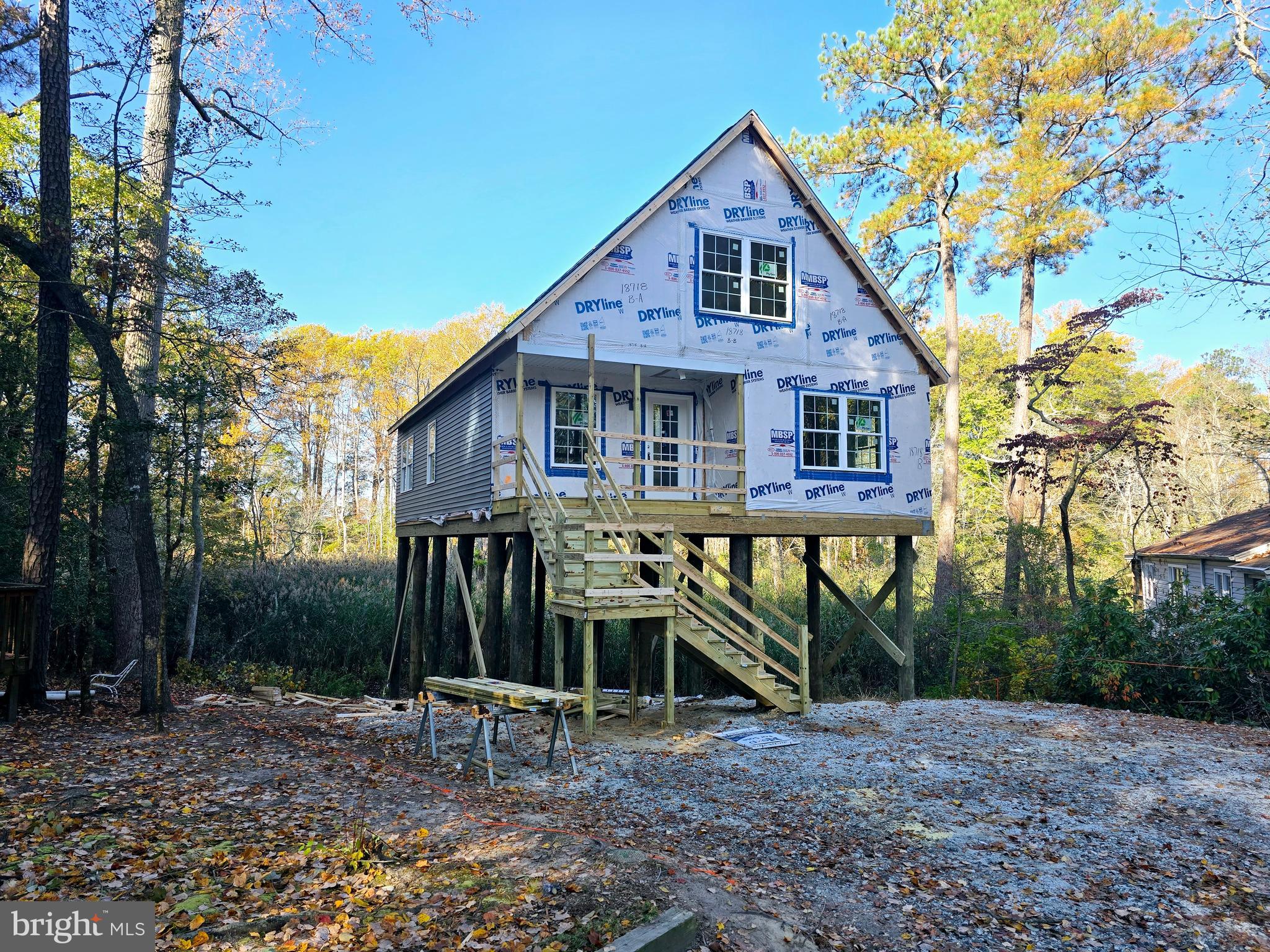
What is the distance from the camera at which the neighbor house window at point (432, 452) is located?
57.8ft

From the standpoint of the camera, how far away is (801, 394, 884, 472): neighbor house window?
1487 cm

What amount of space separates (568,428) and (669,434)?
2250mm

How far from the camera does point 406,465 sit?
2064cm

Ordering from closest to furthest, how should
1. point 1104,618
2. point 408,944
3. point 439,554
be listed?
1. point 408,944
2. point 1104,618
3. point 439,554

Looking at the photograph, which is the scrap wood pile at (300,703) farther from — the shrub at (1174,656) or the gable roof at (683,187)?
the shrub at (1174,656)

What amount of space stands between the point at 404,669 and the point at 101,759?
12.1 metres

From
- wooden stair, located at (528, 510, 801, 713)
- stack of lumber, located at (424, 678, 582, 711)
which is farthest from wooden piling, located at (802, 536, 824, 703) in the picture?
stack of lumber, located at (424, 678, 582, 711)

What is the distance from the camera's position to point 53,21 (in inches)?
456

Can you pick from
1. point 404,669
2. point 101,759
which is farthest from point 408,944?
point 404,669

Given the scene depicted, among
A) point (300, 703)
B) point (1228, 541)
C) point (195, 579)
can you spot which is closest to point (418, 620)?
point (300, 703)

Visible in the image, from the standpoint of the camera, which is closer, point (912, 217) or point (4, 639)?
point (4, 639)

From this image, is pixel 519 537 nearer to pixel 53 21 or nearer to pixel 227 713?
pixel 227 713

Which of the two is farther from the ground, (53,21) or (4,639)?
(53,21)

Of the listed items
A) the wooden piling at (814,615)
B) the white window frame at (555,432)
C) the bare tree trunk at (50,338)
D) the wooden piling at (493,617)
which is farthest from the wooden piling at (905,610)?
the bare tree trunk at (50,338)
